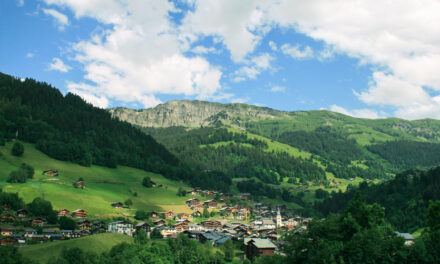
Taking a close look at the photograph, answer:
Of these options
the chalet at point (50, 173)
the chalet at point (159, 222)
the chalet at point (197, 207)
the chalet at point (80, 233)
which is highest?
the chalet at point (50, 173)

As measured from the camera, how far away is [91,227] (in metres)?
95.6

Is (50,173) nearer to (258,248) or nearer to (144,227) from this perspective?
(144,227)

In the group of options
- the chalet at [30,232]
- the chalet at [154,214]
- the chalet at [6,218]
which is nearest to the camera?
the chalet at [30,232]

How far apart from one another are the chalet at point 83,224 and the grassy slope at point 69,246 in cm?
1445

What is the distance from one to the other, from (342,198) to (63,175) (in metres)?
119

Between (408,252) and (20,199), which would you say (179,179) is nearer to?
(20,199)

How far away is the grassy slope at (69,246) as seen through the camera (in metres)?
65.9

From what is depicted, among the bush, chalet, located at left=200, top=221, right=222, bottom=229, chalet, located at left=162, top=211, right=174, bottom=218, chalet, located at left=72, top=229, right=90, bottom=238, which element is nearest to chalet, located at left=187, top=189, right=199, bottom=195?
chalet, located at left=162, top=211, right=174, bottom=218

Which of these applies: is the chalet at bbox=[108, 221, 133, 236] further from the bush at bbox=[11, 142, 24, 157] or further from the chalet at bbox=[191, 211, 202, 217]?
the bush at bbox=[11, 142, 24, 157]

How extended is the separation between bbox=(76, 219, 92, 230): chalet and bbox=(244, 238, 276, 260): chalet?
4294cm

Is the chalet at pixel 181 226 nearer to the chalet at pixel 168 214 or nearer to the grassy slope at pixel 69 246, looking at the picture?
the chalet at pixel 168 214

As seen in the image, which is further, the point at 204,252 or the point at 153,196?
the point at 153,196

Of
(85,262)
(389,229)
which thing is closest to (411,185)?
(389,229)

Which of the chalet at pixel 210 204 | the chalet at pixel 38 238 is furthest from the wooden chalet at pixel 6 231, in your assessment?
the chalet at pixel 210 204
